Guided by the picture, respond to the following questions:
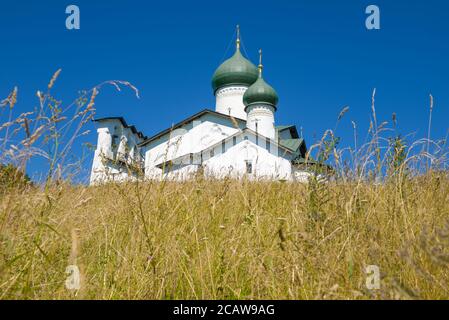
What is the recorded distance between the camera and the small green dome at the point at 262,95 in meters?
28.8

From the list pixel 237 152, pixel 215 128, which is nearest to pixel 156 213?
pixel 237 152

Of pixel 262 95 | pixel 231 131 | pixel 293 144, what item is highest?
pixel 262 95

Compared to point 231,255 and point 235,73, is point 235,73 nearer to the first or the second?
point 235,73

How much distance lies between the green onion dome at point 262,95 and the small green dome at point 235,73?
5.06m

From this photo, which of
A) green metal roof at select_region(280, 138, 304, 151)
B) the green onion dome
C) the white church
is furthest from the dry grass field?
the green onion dome

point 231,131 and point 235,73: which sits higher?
point 235,73

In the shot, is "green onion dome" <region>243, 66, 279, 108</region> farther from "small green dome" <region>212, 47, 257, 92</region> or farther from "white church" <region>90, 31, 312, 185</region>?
"small green dome" <region>212, 47, 257, 92</region>

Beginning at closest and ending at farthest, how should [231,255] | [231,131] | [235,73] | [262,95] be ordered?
1. [231,255]
2. [262,95]
3. [231,131]
4. [235,73]

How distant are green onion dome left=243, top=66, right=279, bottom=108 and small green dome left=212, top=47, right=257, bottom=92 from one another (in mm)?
5059

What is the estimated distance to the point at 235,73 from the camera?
3406 cm

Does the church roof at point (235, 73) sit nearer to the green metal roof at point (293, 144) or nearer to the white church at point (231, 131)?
the white church at point (231, 131)

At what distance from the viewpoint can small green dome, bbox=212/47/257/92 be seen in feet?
112

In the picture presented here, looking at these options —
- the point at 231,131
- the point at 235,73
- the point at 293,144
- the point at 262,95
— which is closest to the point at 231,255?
the point at 293,144
